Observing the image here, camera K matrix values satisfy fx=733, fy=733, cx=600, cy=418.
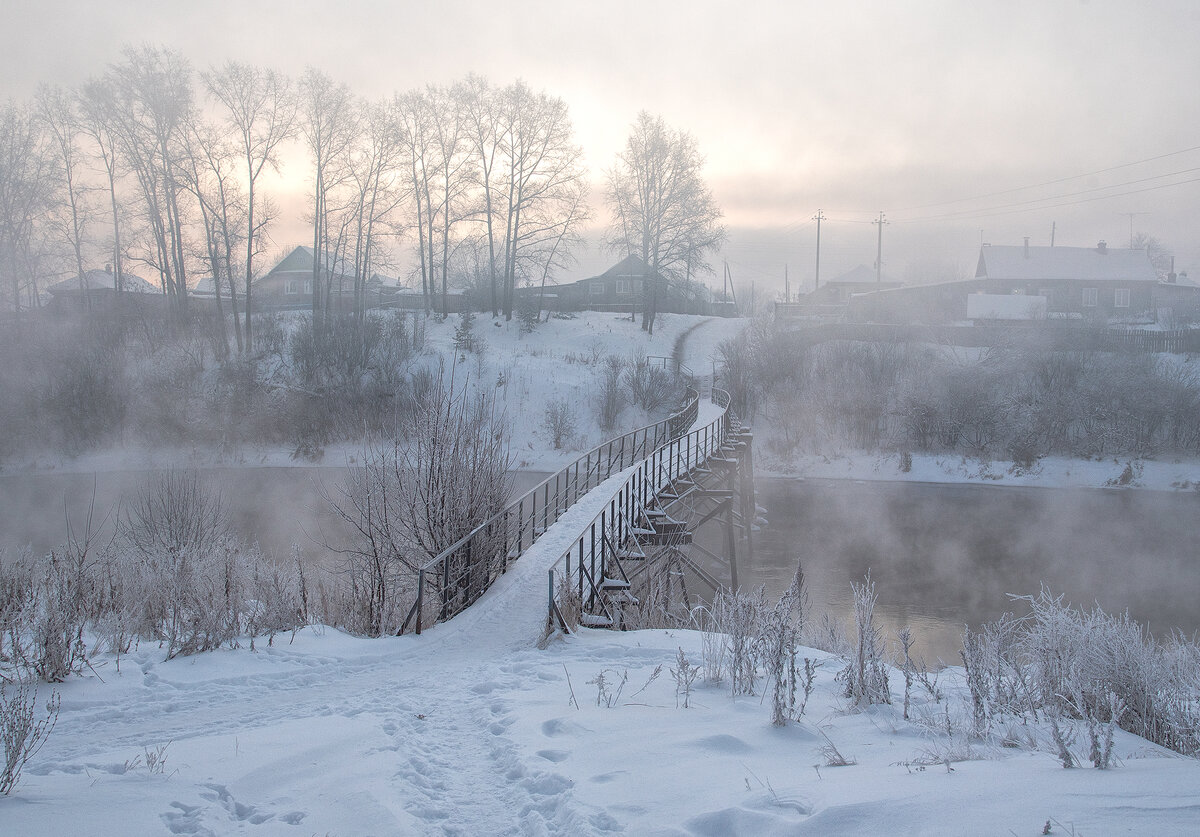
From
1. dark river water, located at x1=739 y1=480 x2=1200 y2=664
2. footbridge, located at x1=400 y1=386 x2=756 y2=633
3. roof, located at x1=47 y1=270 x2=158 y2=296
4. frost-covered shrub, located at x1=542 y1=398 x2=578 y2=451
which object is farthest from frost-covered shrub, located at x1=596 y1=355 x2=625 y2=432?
roof, located at x1=47 y1=270 x2=158 y2=296

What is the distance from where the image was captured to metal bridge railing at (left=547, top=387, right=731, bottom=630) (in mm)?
8695

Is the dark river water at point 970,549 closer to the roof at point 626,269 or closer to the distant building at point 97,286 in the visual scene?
the roof at point 626,269

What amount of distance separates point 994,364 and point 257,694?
36.3 metres

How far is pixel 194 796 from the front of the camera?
390cm

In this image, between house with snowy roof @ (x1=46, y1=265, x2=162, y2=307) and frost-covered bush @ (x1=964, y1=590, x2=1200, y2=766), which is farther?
house with snowy roof @ (x1=46, y1=265, x2=162, y2=307)

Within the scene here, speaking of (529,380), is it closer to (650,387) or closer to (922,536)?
(650,387)

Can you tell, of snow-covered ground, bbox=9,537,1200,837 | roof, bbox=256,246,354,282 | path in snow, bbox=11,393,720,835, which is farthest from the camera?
roof, bbox=256,246,354,282

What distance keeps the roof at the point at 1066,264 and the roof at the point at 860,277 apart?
13184 mm

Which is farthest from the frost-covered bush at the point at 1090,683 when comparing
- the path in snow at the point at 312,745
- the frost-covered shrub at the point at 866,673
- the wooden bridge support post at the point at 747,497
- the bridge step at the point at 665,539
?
the wooden bridge support post at the point at 747,497

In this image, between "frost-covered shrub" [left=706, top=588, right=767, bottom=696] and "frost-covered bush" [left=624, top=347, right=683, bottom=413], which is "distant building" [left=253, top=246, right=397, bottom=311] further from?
"frost-covered shrub" [left=706, top=588, right=767, bottom=696]

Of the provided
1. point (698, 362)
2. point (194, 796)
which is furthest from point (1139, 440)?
point (194, 796)

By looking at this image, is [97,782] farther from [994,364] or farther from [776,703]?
[994,364]

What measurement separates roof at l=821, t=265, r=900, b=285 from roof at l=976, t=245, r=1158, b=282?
43.3 feet

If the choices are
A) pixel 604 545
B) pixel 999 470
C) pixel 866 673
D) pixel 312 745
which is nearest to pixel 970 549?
pixel 999 470
